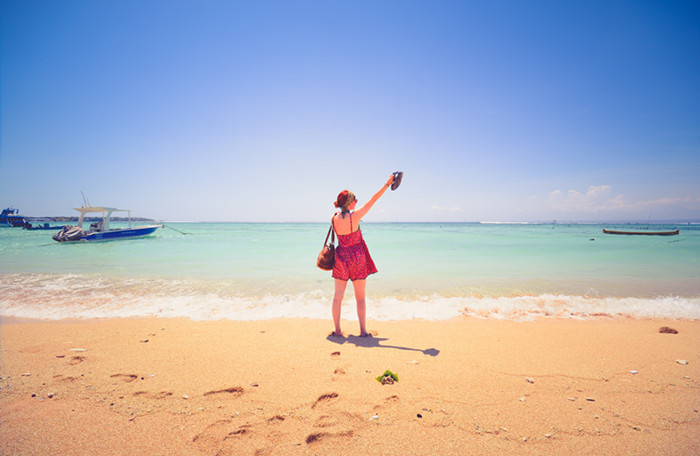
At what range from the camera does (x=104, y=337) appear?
418cm

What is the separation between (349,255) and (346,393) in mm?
1924

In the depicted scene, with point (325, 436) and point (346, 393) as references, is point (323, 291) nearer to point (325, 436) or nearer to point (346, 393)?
point (346, 393)

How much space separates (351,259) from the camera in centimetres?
422

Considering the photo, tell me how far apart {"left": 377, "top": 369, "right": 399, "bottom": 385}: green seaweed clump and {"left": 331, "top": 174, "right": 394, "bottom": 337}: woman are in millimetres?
1357

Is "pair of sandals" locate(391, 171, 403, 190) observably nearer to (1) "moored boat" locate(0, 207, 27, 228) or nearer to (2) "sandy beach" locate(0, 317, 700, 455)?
(2) "sandy beach" locate(0, 317, 700, 455)

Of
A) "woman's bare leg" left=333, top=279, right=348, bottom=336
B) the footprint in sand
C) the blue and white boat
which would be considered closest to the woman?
"woman's bare leg" left=333, top=279, right=348, bottom=336

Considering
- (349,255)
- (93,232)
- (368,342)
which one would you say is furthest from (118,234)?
(368,342)

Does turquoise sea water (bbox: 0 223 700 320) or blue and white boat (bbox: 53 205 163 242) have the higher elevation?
blue and white boat (bbox: 53 205 163 242)

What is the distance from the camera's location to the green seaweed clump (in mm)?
2902

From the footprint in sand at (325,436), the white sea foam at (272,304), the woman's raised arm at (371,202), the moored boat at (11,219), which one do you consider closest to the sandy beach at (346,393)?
the footprint in sand at (325,436)

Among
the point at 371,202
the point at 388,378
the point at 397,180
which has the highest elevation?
the point at 397,180

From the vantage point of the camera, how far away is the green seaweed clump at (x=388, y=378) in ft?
9.52

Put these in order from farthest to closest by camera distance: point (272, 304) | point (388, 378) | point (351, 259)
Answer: point (272, 304) < point (351, 259) < point (388, 378)

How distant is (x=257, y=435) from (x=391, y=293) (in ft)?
A: 18.5
